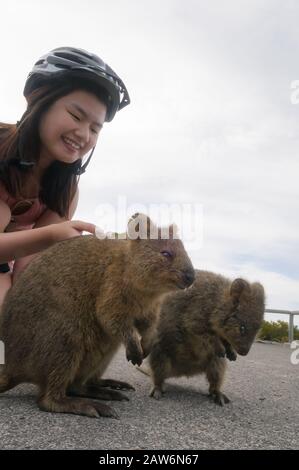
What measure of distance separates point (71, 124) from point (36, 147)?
0.41 m

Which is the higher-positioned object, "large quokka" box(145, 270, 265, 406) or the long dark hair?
the long dark hair

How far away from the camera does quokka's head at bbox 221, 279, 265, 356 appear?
4.46 metres

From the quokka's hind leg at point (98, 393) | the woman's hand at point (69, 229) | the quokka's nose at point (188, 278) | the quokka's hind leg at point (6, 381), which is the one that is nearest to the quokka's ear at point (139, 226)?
the woman's hand at point (69, 229)

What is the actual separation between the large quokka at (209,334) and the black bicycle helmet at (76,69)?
6.32 feet

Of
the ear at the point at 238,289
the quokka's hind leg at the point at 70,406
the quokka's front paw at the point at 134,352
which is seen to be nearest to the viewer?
the quokka's hind leg at the point at 70,406

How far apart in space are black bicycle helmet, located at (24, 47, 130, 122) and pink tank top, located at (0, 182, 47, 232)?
0.92 meters

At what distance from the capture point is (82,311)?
347 centimetres

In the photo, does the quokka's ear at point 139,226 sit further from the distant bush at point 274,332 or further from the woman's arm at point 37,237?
the distant bush at point 274,332

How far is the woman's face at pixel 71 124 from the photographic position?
4219mm

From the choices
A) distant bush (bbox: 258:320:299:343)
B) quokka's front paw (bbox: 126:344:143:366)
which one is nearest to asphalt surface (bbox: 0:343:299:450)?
quokka's front paw (bbox: 126:344:143:366)

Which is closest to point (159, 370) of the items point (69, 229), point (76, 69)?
point (69, 229)

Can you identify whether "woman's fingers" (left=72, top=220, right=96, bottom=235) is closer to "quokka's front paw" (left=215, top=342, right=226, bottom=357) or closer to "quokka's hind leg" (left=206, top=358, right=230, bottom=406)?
"quokka's front paw" (left=215, top=342, right=226, bottom=357)

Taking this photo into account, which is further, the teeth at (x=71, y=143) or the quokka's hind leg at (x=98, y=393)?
the teeth at (x=71, y=143)

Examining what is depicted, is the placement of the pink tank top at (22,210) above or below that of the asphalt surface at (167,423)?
above
